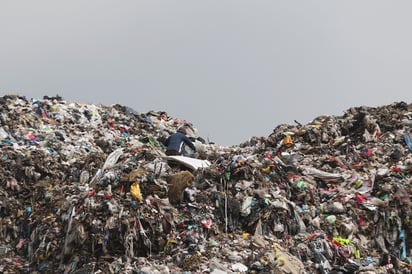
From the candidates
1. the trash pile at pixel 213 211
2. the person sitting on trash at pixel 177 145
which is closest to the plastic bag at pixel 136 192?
the trash pile at pixel 213 211

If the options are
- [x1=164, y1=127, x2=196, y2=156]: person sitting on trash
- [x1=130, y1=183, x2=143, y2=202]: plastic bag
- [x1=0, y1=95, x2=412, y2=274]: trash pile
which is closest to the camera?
[x1=0, y1=95, x2=412, y2=274]: trash pile

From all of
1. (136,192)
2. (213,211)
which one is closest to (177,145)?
(213,211)

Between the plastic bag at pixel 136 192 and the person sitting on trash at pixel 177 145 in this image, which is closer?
the plastic bag at pixel 136 192

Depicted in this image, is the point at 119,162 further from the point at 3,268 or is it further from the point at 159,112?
the point at 159,112

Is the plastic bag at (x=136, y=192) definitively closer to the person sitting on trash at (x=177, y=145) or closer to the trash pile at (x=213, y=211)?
the trash pile at (x=213, y=211)

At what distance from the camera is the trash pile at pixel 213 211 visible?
23.6 feet

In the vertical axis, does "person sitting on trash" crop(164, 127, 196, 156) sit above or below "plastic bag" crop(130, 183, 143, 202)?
above

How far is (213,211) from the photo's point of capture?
8.15m

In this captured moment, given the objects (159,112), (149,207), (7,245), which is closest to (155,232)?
(149,207)

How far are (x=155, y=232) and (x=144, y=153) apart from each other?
2323mm

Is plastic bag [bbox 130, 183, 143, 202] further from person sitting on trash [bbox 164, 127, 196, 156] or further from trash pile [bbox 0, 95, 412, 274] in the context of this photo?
person sitting on trash [bbox 164, 127, 196, 156]

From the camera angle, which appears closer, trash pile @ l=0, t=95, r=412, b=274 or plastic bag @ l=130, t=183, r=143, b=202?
trash pile @ l=0, t=95, r=412, b=274

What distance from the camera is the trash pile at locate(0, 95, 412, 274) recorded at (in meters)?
7.20

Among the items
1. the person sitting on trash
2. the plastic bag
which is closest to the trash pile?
the plastic bag
